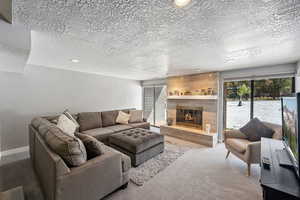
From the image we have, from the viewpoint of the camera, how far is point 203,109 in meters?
4.21

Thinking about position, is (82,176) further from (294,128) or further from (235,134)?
(235,134)

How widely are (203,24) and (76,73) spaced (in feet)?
13.3

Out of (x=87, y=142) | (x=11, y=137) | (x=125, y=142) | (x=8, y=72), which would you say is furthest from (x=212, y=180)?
(x=8, y=72)

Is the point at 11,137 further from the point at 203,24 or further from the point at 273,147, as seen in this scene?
the point at 273,147

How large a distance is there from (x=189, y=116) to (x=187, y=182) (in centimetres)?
280

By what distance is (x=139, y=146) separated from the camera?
256 cm

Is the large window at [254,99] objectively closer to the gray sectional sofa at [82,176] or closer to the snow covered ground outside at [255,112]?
the snow covered ground outside at [255,112]

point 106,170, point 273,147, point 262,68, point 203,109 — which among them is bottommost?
point 106,170

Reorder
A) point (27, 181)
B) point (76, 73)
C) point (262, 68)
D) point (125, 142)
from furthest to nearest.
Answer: point (76, 73)
point (262, 68)
point (125, 142)
point (27, 181)

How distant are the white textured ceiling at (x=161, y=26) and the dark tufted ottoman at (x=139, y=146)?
181cm

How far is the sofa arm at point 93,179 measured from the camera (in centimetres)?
130

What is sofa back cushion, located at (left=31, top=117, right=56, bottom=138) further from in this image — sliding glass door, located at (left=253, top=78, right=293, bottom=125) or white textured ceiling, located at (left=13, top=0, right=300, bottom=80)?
sliding glass door, located at (left=253, top=78, right=293, bottom=125)

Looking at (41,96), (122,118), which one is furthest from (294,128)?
(41,96)

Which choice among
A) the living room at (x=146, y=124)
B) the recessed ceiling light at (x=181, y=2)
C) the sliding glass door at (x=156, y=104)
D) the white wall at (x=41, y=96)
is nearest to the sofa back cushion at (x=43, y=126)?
the living room at (x=146, y=124)
